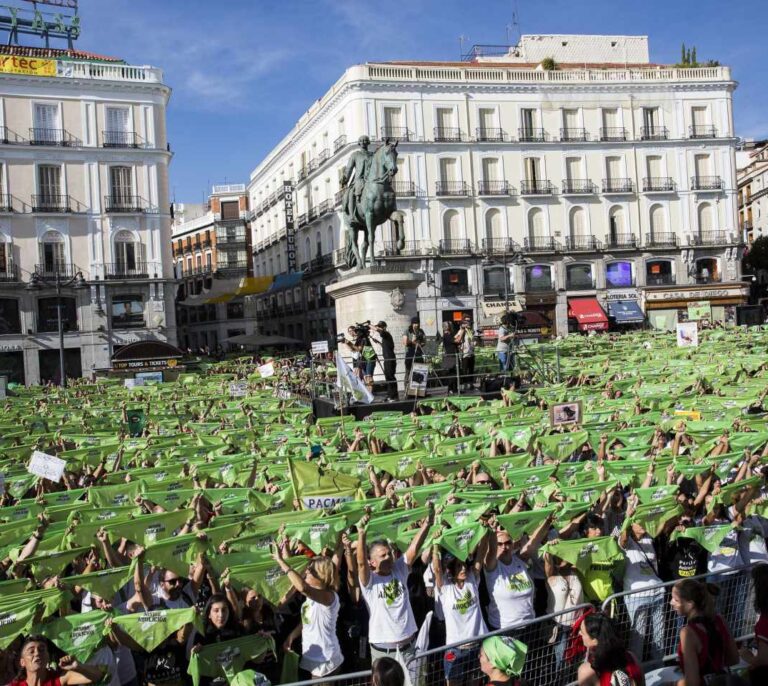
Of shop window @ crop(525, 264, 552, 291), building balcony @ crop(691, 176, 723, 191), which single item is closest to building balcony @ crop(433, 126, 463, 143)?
shop window @ crop(525, 264, 552, 291)

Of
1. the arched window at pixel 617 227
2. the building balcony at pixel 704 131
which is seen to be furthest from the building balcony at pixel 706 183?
the arched window at pixel 617 227

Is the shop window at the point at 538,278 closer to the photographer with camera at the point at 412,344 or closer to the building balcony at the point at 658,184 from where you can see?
the building balcony at the point at 658,184

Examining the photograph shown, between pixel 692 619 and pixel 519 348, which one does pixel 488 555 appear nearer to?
pixel 692 619

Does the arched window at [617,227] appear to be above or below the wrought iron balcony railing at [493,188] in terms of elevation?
below

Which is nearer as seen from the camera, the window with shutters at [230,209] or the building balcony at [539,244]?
the building balcony at [539,244]

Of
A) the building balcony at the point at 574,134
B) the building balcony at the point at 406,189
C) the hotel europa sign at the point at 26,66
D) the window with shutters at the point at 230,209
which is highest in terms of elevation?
the hotel europa sign at the point at 26,66

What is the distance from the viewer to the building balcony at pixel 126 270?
48.7 meters

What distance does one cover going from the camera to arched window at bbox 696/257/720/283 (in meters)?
56.3

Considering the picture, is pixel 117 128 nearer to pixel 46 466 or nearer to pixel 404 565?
pixel 46 466

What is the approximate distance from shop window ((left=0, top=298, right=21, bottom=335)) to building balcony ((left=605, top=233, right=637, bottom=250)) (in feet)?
120

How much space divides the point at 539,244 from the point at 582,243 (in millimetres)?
2978

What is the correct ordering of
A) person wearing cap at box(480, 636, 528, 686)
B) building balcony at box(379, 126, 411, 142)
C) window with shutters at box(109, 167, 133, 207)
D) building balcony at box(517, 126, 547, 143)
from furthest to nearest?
building balcony at box(517, 126, 547, 143) < building balcony at box(379, 126, 411, 142) < window with shutters at box(109, 167, 133, 207) < person wearing cap at box(480, 636, 528, 686)

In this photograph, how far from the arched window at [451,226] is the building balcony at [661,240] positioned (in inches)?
513

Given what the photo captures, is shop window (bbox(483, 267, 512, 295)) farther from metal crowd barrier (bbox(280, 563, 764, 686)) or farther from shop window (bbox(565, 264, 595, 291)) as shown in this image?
metal crowd barrier (bbox(280, 563, 764, 686))
